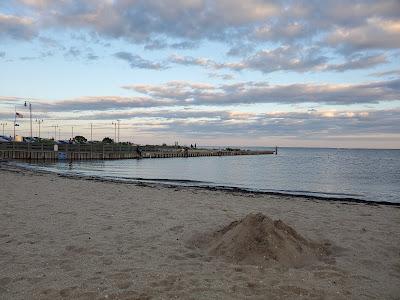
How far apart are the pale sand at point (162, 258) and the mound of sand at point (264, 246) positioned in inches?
9.4

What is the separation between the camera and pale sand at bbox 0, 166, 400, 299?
17.0 ft

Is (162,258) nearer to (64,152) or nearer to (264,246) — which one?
(264,246)

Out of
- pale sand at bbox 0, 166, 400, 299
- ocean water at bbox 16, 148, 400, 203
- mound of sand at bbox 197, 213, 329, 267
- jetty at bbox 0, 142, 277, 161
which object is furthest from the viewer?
jetty at bbox 0, 142, 277, 161

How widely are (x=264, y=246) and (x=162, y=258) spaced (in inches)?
77.3

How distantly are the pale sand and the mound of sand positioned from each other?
240 millimetres

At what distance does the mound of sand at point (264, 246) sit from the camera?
649 centimetres

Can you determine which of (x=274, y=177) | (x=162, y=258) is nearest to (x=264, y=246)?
(x=162, y=258)

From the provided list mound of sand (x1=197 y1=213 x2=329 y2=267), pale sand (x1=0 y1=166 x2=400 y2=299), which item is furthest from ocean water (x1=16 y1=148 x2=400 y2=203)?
mound of sand (x1=197 y1=213 x2=329 y2=267)

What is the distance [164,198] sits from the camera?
591 inches

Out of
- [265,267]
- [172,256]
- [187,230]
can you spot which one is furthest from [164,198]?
[265,267]

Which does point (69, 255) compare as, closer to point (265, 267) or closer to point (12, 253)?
point (12, 253)

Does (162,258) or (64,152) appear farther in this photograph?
(64,152)

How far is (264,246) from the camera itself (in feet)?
21.9

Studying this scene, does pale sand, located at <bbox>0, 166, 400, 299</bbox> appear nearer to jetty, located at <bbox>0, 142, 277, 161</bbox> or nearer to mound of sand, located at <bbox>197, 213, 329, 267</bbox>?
mound of sand, located at <bbox>197, 213, 329, 267</bbox>
